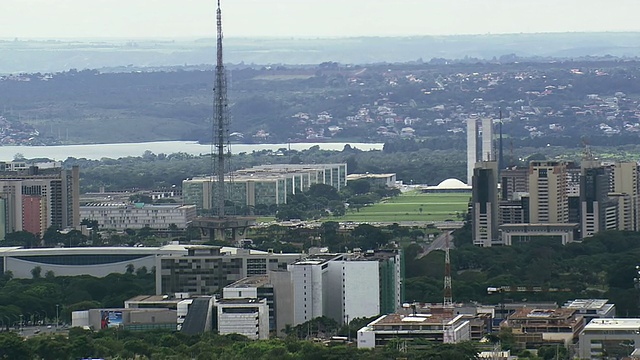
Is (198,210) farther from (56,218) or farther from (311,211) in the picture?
(56,218)

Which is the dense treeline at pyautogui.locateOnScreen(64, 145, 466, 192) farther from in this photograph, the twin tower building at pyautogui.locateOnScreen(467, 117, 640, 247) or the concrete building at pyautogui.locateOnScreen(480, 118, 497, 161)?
the twin tower building at pyautogui.locateOnScreen(467, 117, 640, 247)

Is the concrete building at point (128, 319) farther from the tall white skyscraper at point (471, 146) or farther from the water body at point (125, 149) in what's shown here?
the water body at point (125, 149)

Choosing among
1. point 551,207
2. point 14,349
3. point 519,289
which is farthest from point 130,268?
point 14,349

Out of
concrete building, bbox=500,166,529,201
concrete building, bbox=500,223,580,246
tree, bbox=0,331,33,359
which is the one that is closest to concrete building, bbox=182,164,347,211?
concrete building, bbox=500,166,529,201

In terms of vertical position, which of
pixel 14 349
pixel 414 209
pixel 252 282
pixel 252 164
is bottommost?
pixel 252 164

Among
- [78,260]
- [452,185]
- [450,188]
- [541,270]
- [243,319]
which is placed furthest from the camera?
[452,185]

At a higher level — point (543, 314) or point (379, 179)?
point (543, 314)

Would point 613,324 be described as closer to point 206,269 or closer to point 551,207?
point 206,269
